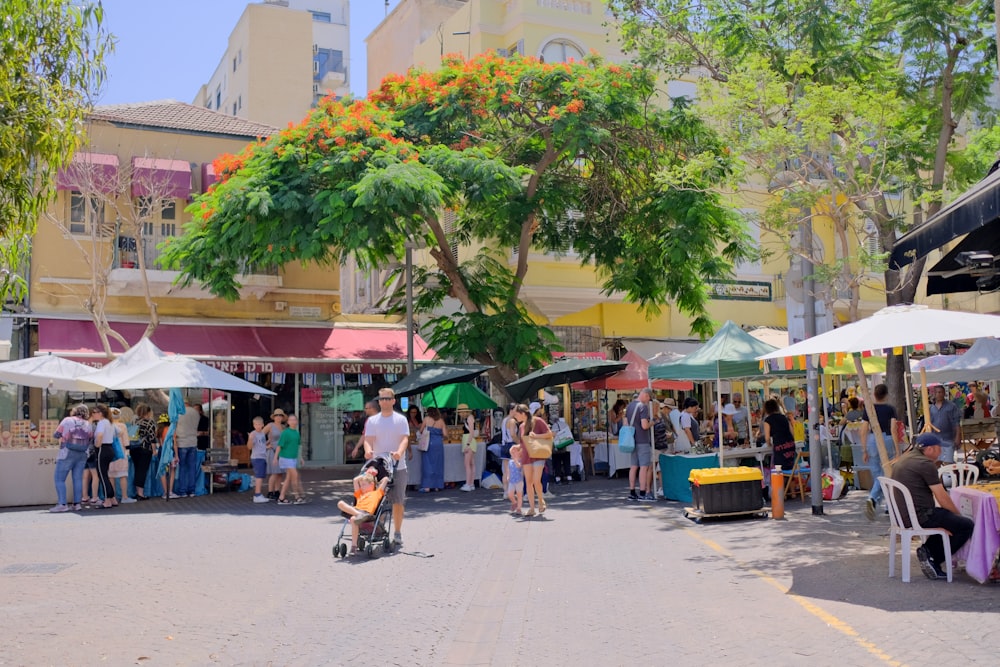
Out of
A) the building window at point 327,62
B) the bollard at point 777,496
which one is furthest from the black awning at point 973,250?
the building window at point 327,62

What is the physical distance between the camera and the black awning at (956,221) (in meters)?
8.63

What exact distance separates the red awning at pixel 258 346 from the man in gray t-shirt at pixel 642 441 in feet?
23.0

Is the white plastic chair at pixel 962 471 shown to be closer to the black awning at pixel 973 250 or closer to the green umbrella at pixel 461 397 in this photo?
the black awning at pixel 973 250

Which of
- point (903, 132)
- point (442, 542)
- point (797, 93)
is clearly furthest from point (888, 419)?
point (442, 542)

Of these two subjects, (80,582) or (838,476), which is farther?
(838,476)

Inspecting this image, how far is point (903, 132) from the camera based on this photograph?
45.6ft

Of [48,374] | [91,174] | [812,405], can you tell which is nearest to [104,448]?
[48,374]

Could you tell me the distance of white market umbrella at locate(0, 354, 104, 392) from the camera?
17.2 meters

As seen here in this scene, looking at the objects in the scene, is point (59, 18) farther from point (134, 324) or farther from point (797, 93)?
point (134, 324)

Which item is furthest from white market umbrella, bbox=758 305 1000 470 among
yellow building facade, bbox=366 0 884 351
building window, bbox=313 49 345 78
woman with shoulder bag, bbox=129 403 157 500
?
building window, bbox=313 49 345 78

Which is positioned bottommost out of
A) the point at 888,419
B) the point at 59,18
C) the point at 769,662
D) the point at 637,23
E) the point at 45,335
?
the point at 769,662

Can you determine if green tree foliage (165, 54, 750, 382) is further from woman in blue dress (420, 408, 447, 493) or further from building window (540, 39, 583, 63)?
building window (540, 39, 583, 63)

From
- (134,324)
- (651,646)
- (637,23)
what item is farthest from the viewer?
(134,324)

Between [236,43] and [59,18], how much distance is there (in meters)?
38.1
